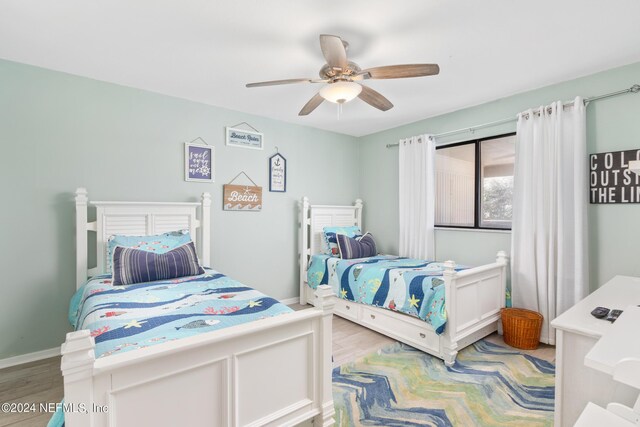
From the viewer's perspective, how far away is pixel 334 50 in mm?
1720

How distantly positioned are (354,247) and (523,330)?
5.83 ft

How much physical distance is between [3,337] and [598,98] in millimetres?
5072

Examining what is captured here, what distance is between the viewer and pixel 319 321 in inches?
57.2

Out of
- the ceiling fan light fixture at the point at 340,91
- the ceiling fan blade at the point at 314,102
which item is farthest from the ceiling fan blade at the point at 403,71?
the ceiling fan blade at the point at 314,102

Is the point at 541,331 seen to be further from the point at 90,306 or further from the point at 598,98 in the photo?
the point at 90,306

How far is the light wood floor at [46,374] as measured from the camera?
1.78 meters

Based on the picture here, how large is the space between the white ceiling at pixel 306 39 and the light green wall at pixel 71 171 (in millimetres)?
213

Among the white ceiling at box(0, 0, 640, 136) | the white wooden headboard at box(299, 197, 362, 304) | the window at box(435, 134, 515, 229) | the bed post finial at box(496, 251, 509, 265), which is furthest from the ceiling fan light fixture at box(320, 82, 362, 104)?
the bed post finial at box(496, 251, 509, 265)

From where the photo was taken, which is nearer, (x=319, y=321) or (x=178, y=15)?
(x=319, y=321)

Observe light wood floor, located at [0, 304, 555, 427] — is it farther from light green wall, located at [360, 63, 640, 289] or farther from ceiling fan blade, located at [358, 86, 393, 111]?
ceiling fan blade, located at [358, 86, 393, 111]

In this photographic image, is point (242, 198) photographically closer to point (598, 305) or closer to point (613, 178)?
point (598, 305)

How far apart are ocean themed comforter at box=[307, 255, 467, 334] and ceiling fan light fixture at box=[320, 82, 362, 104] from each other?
1.59 m

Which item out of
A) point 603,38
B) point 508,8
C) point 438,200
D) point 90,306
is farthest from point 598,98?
point 90,306

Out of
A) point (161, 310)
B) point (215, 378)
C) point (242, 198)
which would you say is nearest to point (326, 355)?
point (215, 378)
